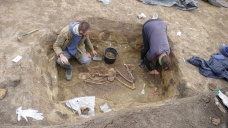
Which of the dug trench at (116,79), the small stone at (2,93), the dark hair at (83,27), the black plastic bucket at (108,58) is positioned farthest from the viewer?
the black plastic bucket at (108,58)

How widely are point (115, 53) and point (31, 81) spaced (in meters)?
2.46

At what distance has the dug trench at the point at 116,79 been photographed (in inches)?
203

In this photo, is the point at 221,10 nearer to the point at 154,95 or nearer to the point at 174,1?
the point at 174,1

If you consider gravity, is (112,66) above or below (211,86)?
below

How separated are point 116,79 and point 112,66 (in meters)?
0.46

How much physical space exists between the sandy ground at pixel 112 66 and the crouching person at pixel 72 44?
0.29 meters

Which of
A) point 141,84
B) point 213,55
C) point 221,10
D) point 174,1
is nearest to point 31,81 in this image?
point 141,84

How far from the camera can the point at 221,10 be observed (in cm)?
809

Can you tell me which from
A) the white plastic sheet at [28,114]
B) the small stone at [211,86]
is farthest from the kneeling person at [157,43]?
the white plastic sheet at [28,114]

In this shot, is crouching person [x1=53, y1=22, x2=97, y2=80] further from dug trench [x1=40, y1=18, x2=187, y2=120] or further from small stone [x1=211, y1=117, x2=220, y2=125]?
small stone [x1=211, y1=117, x2=220, y2=125]

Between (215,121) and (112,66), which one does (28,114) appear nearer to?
(112,66)

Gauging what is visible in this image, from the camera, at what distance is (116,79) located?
19.4 feet

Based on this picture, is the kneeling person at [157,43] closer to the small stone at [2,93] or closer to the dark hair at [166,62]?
the dark hair at [166,62]

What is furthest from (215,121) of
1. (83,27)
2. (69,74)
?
(69,74)
